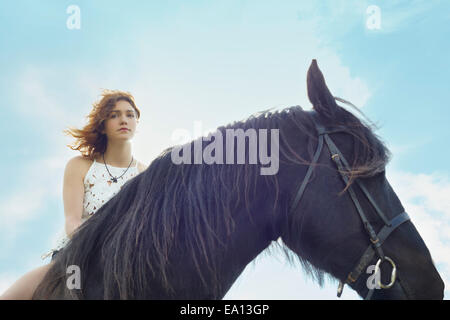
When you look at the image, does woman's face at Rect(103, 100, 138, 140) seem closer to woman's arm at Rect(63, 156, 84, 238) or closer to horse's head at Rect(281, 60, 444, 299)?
woman's arm at Rect(63, 156, 84, 238)

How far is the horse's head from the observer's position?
207cm

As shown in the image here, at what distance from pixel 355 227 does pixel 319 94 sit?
35.3 inches

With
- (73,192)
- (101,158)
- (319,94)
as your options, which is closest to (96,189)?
(73,192)

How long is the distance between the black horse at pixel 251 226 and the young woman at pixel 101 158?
4.60ft

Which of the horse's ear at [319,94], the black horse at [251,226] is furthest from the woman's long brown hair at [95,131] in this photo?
the horse's ear at [319,94]

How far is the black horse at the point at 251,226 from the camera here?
79.1 inches

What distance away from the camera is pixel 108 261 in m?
2.08

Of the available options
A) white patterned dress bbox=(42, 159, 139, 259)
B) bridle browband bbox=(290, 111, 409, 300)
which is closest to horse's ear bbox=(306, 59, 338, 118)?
bridle browband bbox=(290, 111, 409, 300)

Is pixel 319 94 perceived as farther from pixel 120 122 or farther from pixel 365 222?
pixel 120 122

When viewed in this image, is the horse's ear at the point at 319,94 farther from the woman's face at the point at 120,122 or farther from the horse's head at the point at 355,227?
the woman's face at the point at 120,122

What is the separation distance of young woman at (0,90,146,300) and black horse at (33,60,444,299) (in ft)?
4.60
